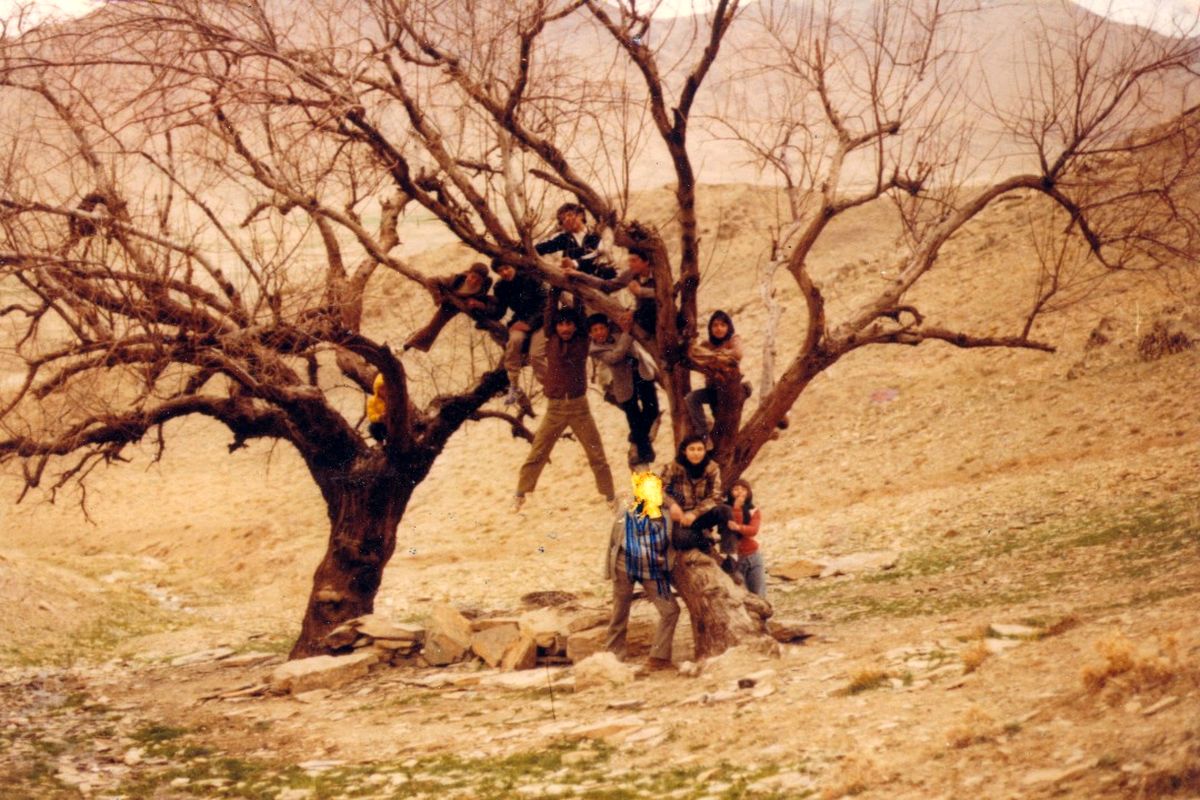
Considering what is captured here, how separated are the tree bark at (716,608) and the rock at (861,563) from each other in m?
4.21

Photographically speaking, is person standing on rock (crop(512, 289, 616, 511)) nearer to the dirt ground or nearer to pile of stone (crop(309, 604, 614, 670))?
pile of stone (crop(309, 604, 614, 670))

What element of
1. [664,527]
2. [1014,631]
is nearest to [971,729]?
[1014,631]

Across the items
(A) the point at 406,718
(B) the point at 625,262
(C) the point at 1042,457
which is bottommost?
(A) the point at 406,718

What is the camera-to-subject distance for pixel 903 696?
6.95m

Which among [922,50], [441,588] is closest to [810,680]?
[922,50]

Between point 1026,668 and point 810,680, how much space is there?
61.0 inches

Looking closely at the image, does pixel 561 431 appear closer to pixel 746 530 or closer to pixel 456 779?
pixel 746 530

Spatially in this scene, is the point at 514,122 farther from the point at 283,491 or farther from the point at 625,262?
the point at 283,491

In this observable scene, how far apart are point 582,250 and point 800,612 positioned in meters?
3.85

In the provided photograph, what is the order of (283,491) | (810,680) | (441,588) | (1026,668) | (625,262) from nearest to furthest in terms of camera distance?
→ (1026,668), (810,680), (625,262), (441,588), (283,491)

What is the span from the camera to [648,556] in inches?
372

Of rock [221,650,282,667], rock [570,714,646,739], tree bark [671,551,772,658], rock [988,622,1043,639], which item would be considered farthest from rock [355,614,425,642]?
rock [988,622,1043,639]

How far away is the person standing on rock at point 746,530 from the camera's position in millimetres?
9977

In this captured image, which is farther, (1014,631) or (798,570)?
(798,570)
